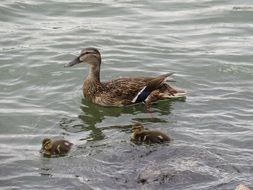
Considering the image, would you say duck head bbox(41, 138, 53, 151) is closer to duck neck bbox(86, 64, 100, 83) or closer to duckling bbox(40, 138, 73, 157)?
duckling bbox(40, 138, 73, 157)

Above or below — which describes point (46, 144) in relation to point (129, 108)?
above

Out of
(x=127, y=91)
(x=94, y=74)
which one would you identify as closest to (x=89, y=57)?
(x=94, y=74)

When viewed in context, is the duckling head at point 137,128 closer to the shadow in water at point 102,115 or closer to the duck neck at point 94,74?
the shadow in water at point 102,115

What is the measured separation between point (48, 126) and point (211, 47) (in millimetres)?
4974

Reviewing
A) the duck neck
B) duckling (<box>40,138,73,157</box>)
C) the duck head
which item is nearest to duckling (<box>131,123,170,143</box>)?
duckling (<box>40,138,73,157</box>)

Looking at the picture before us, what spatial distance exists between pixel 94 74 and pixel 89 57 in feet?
1.04

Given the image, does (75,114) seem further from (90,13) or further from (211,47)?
(90,13)

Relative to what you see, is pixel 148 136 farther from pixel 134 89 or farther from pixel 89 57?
pixel 89 57

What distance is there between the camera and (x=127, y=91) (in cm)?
1246

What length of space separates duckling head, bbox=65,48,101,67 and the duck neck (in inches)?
2.4

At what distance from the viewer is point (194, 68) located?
44.6 feet

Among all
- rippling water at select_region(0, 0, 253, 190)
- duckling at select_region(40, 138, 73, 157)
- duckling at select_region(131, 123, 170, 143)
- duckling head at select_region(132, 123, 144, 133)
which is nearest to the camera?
rippling water at select_region(0, 0, 253, 190)

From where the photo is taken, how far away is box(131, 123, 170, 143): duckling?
998cm

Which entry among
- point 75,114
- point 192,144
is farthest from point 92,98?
point 192,144
